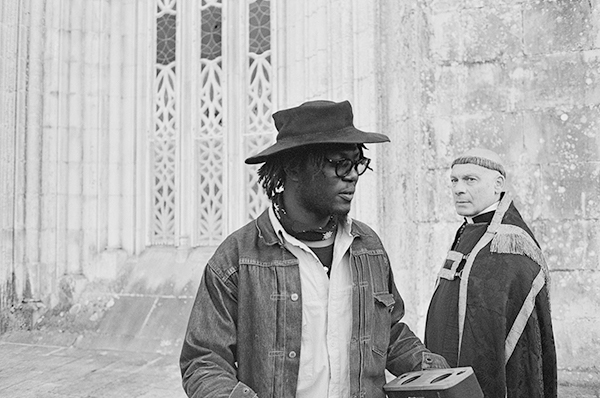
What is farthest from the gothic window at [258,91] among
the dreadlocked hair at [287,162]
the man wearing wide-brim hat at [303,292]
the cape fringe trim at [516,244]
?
the man wearing wide-brim hat at [303,292]

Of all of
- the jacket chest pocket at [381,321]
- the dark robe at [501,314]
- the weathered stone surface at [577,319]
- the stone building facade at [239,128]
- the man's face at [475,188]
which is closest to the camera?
the jacket chest pocket at [381,321]

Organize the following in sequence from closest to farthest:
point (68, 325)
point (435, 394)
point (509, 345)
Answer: point (435, 394) < point (509, 345) < point (68, 325)

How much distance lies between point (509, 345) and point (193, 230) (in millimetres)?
3679

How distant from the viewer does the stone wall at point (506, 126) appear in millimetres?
4898

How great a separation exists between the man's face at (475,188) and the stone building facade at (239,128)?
1.67 m

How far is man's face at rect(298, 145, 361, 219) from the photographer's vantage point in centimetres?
204

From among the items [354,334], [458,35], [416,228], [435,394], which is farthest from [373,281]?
[458,35]

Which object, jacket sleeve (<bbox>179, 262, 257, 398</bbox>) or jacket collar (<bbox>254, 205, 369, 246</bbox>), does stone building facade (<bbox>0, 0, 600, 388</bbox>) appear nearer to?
jacket collar (<bbox>254, 205, 369, 246</bbox>)

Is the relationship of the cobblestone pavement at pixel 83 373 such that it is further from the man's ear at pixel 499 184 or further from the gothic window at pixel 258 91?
the man's ear at pixel 499 184

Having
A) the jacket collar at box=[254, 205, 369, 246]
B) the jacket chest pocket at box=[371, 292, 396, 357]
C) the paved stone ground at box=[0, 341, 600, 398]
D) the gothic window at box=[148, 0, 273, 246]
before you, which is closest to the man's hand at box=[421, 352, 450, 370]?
the jacket chest pocket at box=[371, 292, 396, 357]

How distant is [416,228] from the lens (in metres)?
5.25

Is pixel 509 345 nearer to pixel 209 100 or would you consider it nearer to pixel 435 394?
pixel 435 394

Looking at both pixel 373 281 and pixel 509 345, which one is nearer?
pixel 373 281

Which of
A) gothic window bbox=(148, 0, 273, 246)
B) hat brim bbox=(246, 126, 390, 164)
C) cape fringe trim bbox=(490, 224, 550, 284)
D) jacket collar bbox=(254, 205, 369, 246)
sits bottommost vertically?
cape fringe trim bbox=(490, 224, 550, 284)
